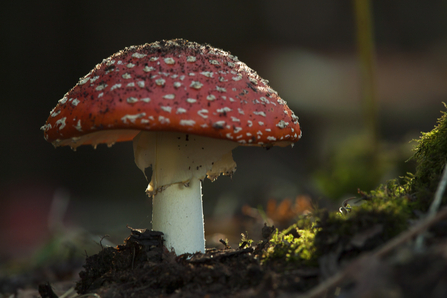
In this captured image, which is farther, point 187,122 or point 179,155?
point 179,155

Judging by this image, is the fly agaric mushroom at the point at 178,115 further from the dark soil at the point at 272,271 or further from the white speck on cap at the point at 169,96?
the dark soil at the point at 272,271

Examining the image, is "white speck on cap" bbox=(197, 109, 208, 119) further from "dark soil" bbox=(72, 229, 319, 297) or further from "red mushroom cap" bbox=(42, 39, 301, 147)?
"dark soil" bbox=(72, 229, 319, 297)

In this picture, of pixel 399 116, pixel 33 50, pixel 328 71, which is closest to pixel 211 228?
pixel 328 71

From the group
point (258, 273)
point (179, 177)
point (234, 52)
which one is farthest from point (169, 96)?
point (234, 52)

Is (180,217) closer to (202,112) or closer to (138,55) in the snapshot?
(202,112)

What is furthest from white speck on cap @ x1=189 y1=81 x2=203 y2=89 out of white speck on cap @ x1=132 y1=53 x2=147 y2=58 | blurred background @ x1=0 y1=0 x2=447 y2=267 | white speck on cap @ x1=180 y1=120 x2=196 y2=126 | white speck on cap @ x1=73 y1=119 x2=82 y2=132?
blurred background @ x1=0 y1=0 x2=447 y2=267

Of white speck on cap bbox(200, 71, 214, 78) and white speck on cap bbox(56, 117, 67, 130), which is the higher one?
white speck on cap bbox(200, 71, 214, 78)
